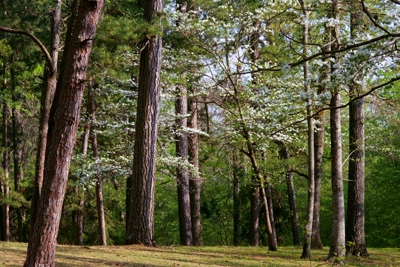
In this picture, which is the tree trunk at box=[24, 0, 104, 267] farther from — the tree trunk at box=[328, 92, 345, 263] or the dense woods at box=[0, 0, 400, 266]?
the tree trunk at box=[328, 92, 345, 263]

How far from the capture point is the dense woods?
4238 millimetres

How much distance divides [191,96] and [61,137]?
761cm

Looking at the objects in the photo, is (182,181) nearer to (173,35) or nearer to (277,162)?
(277,162)

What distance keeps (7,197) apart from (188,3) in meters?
9.99

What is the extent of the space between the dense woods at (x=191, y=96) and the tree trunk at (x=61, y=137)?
0.04ft

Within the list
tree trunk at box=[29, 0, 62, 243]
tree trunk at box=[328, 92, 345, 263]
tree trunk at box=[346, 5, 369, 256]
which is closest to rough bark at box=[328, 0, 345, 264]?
tree trunk at box=[328, 92, 345, 263]

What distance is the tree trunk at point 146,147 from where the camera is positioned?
710cm

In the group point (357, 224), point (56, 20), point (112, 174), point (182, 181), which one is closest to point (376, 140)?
point (357, 224)

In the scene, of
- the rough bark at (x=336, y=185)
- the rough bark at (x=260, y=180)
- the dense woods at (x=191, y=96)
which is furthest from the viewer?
the rough bark at (x=260, y=180)

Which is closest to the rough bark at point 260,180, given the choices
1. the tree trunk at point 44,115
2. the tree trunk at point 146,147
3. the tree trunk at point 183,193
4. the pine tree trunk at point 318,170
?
the pine tree trunk at point 318,170

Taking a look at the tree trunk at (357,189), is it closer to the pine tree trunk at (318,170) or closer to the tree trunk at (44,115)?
the pine tree trunk at (318,170)

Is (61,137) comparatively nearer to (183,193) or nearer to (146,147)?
(146,147)

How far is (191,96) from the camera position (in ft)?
37.6

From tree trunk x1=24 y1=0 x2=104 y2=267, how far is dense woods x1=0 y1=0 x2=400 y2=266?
13 mm
